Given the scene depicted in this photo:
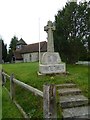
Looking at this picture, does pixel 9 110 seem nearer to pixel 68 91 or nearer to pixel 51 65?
pixel 68 91

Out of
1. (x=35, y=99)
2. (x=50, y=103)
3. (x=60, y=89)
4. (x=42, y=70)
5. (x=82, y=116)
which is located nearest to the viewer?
(x=50, y=103)

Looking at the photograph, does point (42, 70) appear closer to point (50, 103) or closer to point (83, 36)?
point (50, 103)

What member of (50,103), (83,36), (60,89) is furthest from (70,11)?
(50,103)

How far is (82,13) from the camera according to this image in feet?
79.3

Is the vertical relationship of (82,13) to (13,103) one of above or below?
above

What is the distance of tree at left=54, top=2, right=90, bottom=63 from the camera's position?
2308 cm

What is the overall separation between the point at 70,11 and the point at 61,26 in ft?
6.58

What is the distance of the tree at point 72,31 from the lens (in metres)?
23.1

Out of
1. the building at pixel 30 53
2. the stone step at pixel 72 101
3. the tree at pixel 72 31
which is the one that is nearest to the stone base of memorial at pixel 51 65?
the stone step at pixel 72 101

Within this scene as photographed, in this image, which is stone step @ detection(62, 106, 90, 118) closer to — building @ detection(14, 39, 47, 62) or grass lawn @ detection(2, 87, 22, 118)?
grass lawn @ detection(2, 87, 22, 118)

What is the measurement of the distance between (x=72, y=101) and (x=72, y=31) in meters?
16.6

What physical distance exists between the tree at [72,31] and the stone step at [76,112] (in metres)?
15.5

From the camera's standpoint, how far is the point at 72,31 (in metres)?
23.7

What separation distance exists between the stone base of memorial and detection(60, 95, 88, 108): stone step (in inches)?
173
